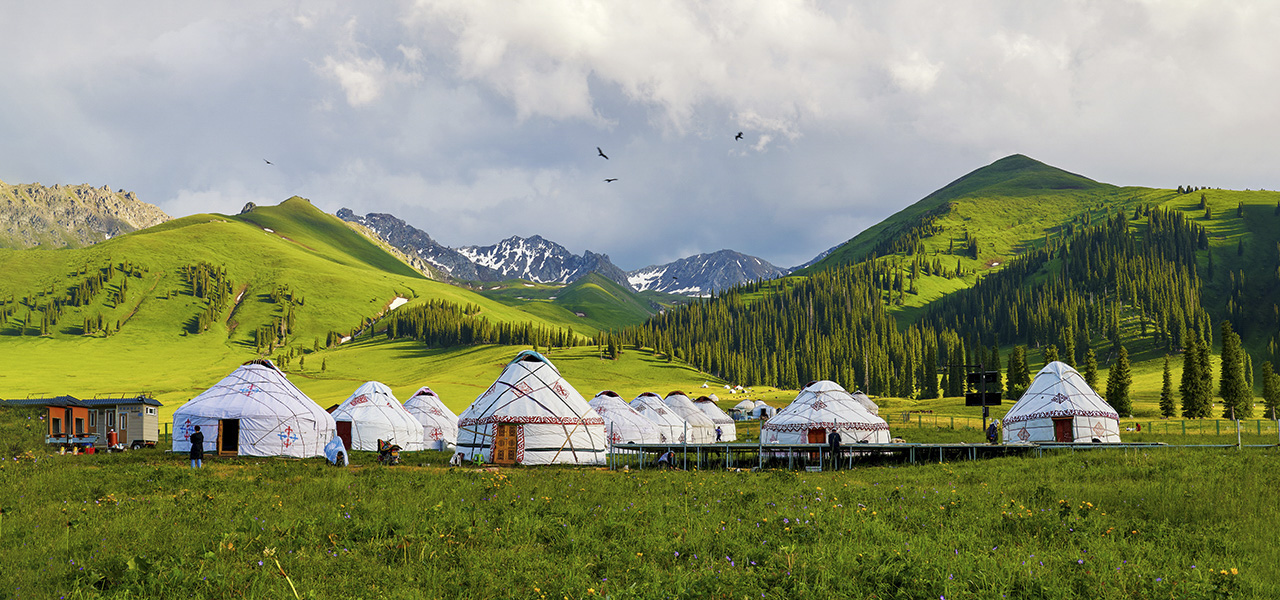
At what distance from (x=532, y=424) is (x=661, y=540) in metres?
24.0

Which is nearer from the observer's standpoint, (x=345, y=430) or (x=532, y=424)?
(x=532, y=424)

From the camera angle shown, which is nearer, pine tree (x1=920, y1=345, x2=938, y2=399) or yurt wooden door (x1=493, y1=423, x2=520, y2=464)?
yurt wooden door (x1=493, y1=423, x2=520, y2=464)

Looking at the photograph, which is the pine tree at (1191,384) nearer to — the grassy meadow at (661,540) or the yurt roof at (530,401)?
the yurt roof at (530,401)

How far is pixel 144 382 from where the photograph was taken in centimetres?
14712

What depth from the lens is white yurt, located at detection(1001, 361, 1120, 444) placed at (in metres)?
43.8

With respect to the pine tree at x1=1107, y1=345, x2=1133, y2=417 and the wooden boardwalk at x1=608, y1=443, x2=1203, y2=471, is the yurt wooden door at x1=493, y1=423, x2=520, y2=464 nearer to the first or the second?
the wooden boardwalk at x1=608, y1=443, x2=1203, y2=471

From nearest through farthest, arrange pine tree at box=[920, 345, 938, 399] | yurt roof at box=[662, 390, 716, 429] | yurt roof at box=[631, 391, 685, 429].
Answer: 1. yurt roof at box=[631, 391, 685, 429]
2. yurt roof at box=[662, 390, 716, 429]
3. pine tree at box=[920, 345, 938, 399]

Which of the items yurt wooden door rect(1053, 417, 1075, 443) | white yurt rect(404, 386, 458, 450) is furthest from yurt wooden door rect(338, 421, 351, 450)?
yurt wooden door rect(1053, 417, 1075, 443)

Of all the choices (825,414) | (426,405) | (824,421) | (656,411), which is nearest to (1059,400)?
(825,414)

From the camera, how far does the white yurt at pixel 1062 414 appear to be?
1722 inches

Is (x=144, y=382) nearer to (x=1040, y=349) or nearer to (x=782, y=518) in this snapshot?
(x=782, y=518)

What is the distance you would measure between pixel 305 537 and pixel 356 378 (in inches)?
5676

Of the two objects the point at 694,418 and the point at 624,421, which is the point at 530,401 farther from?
the point at 694,418

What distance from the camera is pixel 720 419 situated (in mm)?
71688
